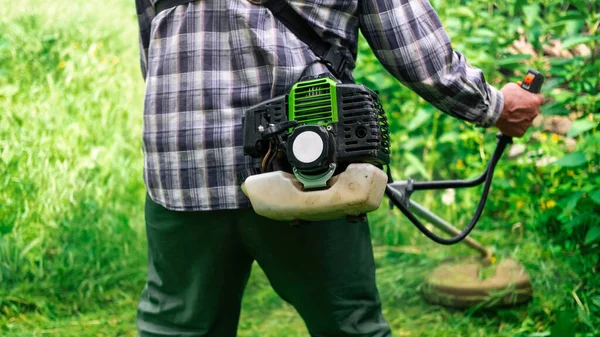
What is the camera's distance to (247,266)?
1831 mm

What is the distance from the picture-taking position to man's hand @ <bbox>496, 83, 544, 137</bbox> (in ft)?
6.05

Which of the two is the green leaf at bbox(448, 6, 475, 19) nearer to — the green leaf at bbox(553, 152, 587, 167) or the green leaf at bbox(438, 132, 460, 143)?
the green leaf at bbox(438, 132, 460, 143)

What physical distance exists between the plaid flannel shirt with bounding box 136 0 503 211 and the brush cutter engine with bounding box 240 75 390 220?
0.09m

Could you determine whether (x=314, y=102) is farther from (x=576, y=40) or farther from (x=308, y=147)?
(x=576, y=40)

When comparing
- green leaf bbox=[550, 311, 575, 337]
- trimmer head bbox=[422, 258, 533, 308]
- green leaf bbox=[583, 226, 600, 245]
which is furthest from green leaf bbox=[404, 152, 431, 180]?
green leaf bbox=[550, 311, 575, 337]

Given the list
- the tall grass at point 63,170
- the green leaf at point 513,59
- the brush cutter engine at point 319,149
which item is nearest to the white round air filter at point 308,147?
the brush cutter engine at point 319,149

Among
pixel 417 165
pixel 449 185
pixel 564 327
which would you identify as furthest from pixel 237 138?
pixel 417 165

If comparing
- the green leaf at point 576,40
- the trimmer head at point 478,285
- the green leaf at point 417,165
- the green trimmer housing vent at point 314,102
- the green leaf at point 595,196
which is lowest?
the trimmer head at point 478,285

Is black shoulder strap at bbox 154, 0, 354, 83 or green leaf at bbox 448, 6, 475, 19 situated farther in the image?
green leaf at bbox 448, 6, 475, 19

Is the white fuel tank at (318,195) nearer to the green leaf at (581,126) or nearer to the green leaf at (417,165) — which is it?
the green leaf at (581,126)

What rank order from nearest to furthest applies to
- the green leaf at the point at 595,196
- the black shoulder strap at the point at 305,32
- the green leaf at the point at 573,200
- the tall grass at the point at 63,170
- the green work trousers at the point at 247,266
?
the black shoulder strap at the point at 305,32 → the green work trousers at the point at 247,266 → the green leaf at the point at 595,196 → the green leaf at the point at 573,200 → the tall grass at the point at 63,170

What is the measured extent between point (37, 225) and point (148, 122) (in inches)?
78.9

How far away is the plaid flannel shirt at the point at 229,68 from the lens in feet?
5.12

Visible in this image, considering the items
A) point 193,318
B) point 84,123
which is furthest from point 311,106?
point 84,123
